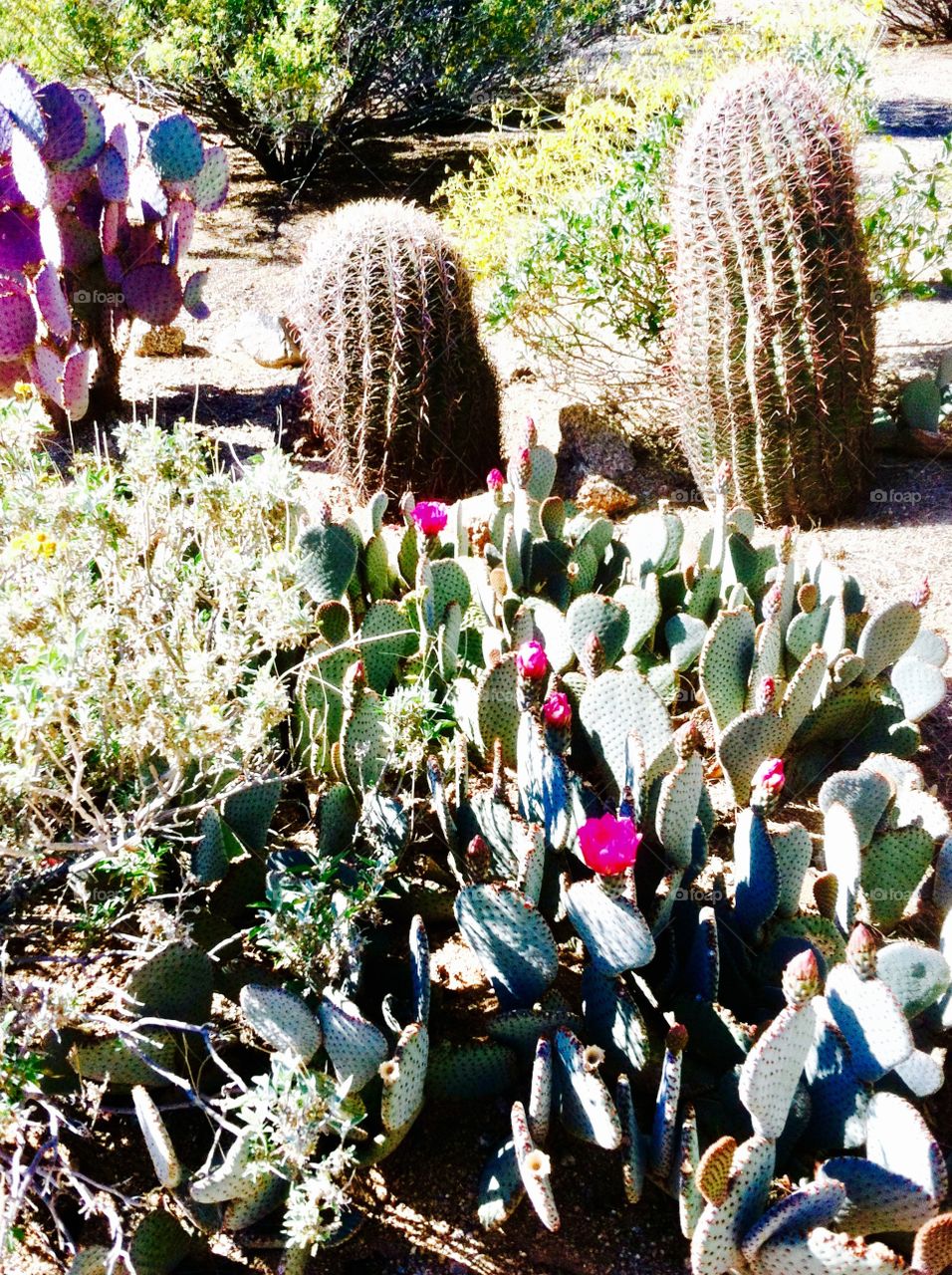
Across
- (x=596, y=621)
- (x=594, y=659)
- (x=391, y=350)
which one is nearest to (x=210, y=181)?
(x=391, y=350)

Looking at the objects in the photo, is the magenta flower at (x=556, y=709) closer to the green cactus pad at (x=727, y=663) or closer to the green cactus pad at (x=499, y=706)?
the green cactus pad at (x=499, y=706)

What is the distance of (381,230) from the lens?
169 inches

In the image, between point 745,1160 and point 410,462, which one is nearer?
point 745,1160

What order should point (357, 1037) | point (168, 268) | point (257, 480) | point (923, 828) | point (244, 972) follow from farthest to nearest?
point (168, 268)
point (257, 480)
point (923, 828)
point (244, 972)
point (357, 1037)

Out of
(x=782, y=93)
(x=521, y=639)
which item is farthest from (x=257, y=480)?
(x=782, y=93)

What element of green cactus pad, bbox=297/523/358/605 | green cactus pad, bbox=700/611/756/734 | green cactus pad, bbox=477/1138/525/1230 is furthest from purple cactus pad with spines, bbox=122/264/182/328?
green cactus pad, bbox=477/1138/525/1230

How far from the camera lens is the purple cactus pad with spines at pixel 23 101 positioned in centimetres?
437

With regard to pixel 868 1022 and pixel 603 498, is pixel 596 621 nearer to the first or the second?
pixel 868 1022

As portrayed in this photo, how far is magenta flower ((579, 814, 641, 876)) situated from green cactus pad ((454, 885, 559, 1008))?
6.0 inches

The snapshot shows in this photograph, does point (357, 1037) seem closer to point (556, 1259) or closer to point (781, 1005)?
point (556, 1259)

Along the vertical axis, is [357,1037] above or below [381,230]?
below

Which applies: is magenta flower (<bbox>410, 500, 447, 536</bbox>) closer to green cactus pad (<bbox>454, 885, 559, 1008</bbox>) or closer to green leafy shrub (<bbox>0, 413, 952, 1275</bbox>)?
green leafy shrub (<bbox>0, 413, 952, 1275</bbox>)

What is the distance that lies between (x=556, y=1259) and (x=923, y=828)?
44.2 inches

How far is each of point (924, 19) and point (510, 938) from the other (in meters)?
15.7
